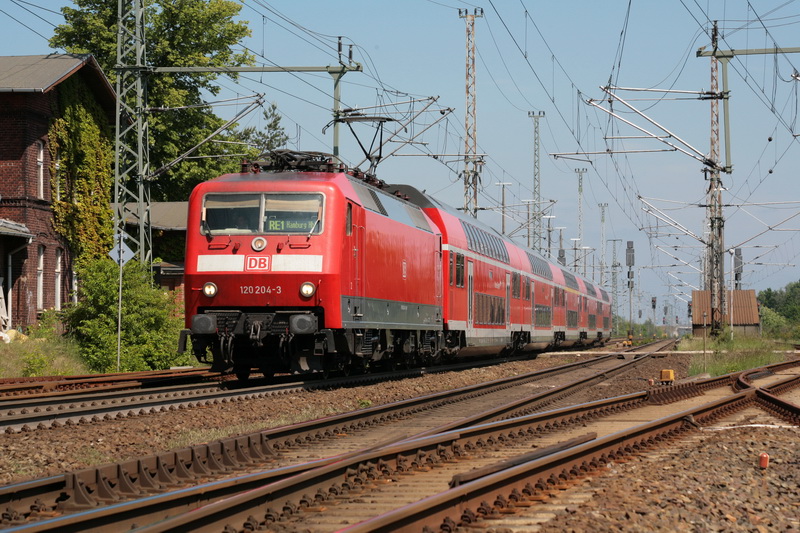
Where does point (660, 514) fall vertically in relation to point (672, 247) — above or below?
below

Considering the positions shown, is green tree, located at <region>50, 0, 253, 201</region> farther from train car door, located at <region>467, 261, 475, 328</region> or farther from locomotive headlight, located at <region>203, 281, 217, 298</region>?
locomotive headlight, located at <region>203, 281, 217, 298</region>

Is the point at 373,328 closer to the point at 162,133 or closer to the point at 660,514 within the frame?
the point at 660,514

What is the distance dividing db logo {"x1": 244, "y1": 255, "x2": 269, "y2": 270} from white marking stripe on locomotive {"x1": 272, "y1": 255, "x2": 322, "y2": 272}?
13 cm

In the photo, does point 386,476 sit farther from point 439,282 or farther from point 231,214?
point 439,282

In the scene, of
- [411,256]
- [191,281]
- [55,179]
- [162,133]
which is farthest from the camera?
[162,133]

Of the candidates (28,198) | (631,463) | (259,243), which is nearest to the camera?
(631,463)

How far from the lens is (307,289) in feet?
51.5

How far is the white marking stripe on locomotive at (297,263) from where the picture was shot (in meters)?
15.7

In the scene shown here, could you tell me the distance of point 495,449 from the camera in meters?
10.2

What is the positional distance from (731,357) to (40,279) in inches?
796

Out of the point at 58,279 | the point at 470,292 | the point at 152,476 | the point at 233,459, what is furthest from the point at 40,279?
the point at 152,476

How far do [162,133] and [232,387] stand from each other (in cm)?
2836

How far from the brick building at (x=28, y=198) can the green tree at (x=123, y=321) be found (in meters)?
3.02

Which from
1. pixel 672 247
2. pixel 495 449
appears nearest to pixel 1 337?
pixel 495 449
